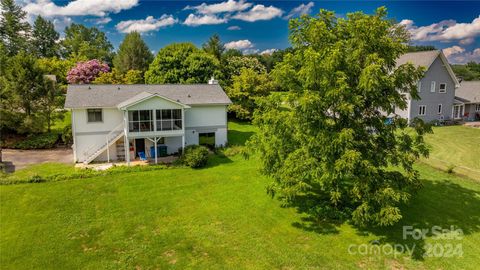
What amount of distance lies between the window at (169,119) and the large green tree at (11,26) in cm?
5250

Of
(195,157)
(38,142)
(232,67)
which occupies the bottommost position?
(195,157)

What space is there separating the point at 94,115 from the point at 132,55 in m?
36.5

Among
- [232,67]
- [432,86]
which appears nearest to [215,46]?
[232,67]

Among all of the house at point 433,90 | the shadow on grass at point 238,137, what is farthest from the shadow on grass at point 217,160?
the house at point 433,90

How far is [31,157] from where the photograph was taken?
74.5ft

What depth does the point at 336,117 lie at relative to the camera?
1281cm

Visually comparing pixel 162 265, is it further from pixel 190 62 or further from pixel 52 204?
pixel 190 62

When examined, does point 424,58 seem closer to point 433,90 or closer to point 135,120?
point 433,90

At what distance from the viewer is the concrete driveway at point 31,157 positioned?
2085 centimetres

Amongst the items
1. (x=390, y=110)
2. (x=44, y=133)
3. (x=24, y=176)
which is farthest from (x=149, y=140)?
(x=390, y=110)

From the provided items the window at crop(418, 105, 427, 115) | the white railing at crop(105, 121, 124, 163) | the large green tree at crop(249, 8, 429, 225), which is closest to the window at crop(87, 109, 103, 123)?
the white railing at crop(105, 121, 124, 163)

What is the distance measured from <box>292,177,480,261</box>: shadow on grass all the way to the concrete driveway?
18.5 metres

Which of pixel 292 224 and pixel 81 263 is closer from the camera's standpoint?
pixel 81 263

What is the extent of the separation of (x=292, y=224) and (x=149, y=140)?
584 inches
